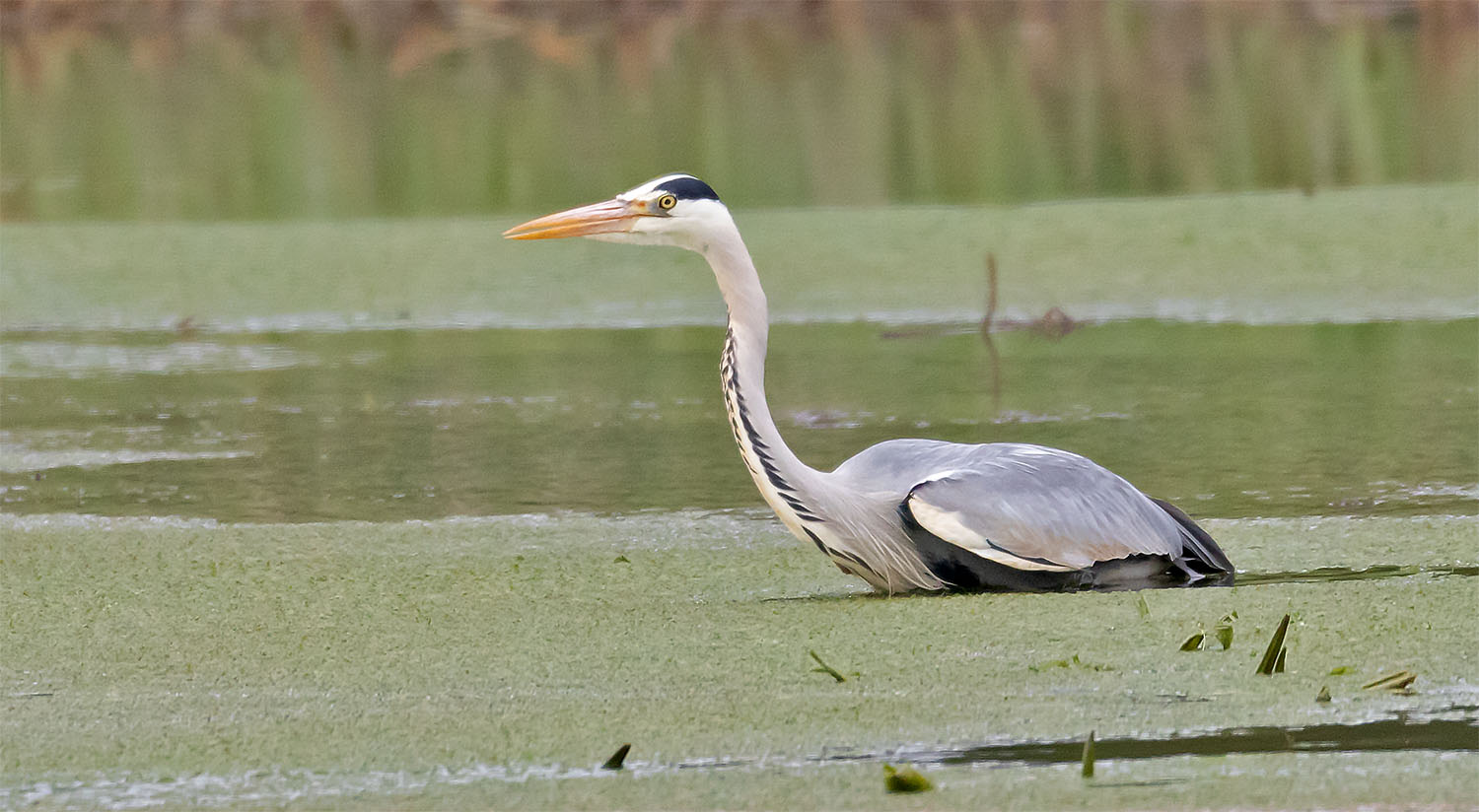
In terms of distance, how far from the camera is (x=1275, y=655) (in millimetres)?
3178

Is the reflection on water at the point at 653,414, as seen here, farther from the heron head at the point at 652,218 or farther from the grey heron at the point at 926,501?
the heron head at the point at 652,218

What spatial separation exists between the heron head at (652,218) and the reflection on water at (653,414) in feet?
3.88

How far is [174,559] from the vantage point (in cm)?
427

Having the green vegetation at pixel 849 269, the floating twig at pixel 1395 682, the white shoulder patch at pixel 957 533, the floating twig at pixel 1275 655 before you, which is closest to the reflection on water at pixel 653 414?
the green vegetation at pixel 849 269

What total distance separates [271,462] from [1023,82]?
32.8 ft

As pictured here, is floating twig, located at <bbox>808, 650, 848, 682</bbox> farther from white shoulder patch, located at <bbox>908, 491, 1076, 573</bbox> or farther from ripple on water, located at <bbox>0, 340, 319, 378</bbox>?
ripple on water, located at <bbox>0, 340, 319, 378</bbox>

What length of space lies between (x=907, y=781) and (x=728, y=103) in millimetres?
11591

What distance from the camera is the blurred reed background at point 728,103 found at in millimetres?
11055

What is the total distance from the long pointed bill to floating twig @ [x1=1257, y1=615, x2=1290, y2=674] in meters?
1.42

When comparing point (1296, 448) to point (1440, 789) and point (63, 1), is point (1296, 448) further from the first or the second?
point (63, 1)

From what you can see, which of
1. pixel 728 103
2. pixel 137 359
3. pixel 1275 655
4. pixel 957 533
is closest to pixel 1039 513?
pixel 957 533

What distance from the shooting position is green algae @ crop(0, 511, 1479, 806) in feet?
9.40

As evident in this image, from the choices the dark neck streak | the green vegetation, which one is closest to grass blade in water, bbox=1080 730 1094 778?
the dark neck streak

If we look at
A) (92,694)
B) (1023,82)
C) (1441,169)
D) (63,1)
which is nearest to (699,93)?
(1023,82)
